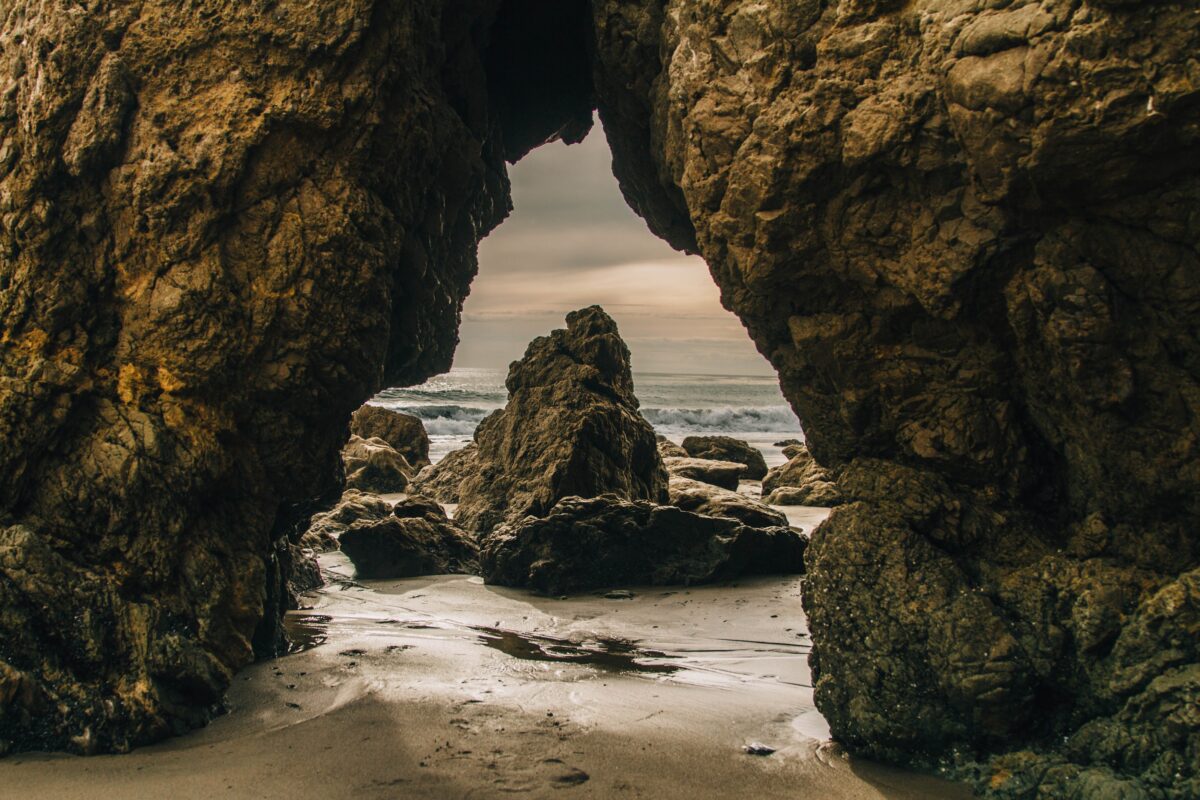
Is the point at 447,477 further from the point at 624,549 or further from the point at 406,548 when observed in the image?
the point at 624,549

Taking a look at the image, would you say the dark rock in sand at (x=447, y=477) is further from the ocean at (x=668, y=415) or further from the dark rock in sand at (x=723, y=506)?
the ocean at (x=668, y=415)

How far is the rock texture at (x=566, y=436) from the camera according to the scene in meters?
10.2

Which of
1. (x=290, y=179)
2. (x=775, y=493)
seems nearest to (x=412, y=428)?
(x=775, y=493)

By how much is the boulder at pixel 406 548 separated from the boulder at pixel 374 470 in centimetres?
595

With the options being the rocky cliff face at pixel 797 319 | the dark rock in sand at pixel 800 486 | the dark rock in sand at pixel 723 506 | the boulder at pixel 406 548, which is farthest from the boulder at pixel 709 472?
the rocky cliff face at pixel 797 319

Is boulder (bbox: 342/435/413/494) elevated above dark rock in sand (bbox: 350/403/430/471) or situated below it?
below

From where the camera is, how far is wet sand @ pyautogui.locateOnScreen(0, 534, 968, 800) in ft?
14.3

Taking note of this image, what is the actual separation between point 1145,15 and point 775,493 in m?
12.0

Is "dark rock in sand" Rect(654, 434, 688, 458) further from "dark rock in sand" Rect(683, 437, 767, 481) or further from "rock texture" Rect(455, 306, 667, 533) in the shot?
"rock texture" Rect(455, 306, 667, 533)

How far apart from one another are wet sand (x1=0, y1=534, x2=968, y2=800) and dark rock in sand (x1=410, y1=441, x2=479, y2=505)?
18.0 ft

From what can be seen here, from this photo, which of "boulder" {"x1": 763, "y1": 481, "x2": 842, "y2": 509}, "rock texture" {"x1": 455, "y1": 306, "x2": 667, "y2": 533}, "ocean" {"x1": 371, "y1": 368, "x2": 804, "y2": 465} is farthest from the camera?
"ocean" {"x1": 371, "y1": 368, "x2": 804, "y2": 465}

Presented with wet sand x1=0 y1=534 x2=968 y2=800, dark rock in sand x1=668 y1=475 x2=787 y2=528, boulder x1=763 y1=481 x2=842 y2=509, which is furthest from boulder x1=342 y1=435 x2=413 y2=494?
wet sand x1=0 y1=534 x2=968 y2=800

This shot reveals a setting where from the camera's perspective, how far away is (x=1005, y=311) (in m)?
4.61

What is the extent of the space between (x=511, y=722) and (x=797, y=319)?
9.21 ft
